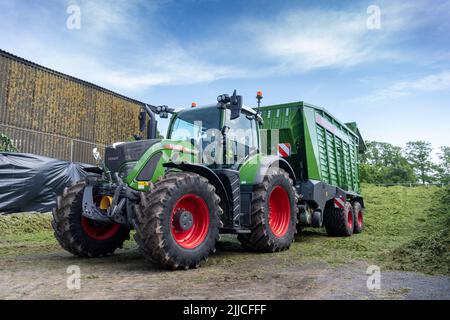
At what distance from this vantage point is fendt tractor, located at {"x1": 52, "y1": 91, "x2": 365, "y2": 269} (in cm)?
497

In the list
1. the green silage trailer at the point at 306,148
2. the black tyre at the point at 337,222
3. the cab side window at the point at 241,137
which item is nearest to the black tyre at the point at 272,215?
the cab side window at the point at 241,137

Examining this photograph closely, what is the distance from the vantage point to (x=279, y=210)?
7383 mm

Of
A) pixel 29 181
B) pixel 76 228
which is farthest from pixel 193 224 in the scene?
Result: pixel 29 181

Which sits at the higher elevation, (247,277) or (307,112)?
(307,112)

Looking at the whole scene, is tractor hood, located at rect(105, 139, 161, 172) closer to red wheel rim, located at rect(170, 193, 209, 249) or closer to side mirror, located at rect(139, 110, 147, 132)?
side mirror, located at rect(139, 110, 147, 132)

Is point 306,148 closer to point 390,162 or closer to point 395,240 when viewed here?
point 395,240

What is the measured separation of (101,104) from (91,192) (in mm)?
18749

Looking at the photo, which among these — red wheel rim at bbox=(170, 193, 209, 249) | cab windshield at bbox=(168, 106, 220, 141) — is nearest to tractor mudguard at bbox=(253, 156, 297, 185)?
cab windshield at bbox=(168, 106, 220, 141)

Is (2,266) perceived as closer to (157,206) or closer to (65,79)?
(157,206)

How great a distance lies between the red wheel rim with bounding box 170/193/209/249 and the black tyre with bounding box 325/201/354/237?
5.26 metres

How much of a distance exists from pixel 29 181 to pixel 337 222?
833cm

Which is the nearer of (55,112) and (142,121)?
(142,121)

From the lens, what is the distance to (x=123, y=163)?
18.4 ft
